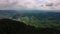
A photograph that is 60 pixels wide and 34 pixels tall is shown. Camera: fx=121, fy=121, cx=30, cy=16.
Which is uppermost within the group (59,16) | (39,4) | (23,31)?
(39,4)

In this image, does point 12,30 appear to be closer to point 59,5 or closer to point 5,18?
point 5,18

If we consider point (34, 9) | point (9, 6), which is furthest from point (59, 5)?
point (9, 6)

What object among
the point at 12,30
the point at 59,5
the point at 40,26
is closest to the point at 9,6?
the point at 12,30

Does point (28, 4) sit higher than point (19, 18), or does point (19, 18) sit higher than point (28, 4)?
point (28, 4)

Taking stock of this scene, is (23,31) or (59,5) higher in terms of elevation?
(59,5)

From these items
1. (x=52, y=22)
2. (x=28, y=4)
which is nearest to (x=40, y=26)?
(x=52, y=22)

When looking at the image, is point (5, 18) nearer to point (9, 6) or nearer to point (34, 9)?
point (9, 6)
